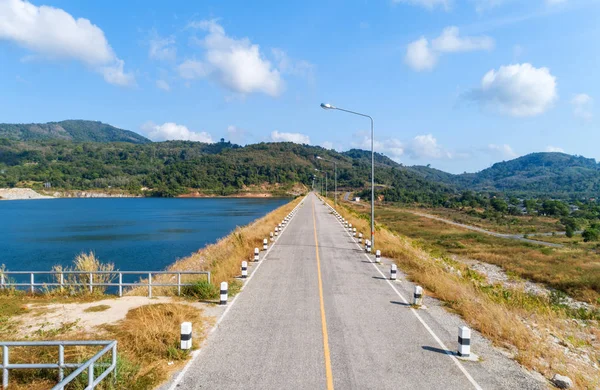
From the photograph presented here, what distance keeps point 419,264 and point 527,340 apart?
9.54 m

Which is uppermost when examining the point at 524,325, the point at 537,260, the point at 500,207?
the point at 524,325

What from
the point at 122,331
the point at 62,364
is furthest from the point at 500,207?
the point at 62,364

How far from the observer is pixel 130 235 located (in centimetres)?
5909

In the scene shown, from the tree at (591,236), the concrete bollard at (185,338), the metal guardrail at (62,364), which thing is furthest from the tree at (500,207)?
the metal guardrail at (62,364)

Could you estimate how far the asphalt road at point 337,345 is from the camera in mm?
7891

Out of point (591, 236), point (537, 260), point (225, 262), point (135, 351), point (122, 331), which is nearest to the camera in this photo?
point (135, 351)

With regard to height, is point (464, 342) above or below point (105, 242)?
above

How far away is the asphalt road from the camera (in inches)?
311

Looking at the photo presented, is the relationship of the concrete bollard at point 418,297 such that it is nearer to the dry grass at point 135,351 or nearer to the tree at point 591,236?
the dry grass at point 135,351

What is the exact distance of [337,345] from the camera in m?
9.62

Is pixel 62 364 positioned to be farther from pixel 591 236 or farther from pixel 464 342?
pixel 591 236

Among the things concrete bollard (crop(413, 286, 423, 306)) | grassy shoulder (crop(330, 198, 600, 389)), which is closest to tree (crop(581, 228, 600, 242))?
grassy shoulder (crop(330, 198, 600, 389))

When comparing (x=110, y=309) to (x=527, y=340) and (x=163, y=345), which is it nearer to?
(x=163, y=345)

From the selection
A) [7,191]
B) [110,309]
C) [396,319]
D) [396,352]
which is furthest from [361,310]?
[7,191]
